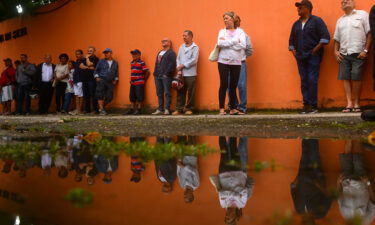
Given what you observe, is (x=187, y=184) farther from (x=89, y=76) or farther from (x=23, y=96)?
(x=23, y=96)

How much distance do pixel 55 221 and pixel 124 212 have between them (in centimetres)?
→ 23

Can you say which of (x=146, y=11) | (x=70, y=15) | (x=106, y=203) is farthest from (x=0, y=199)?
(x=70, y=15)

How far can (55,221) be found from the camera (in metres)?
1.54

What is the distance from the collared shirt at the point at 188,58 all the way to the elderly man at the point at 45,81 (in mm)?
4845

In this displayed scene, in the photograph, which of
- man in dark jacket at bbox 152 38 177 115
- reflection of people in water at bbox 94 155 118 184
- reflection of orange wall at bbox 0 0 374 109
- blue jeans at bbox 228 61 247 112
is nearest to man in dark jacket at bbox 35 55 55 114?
reflection of orange wall at bbox 0 0 374 109

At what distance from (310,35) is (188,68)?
2.67m

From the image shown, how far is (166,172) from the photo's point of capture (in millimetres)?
2543

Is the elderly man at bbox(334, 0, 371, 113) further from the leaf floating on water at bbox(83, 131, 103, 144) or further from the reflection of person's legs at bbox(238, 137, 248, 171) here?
the leaf floating on water at bbox(83, 131, 103, 144)

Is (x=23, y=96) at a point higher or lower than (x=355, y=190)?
lower

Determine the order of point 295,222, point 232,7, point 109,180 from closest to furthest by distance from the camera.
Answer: point 295,222, point 109,180, point 232,7

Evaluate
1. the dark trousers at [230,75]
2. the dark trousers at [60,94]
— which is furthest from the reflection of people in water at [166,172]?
the dark trousers at [60,94]

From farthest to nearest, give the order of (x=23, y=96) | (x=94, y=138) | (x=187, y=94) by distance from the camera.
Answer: (x=23, y=96), (x=187, y=94), (x=94, y=138)

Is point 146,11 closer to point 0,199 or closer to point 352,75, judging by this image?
point 352,75

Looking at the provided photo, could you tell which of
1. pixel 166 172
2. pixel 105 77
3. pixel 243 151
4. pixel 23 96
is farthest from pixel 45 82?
pixel 166 172
